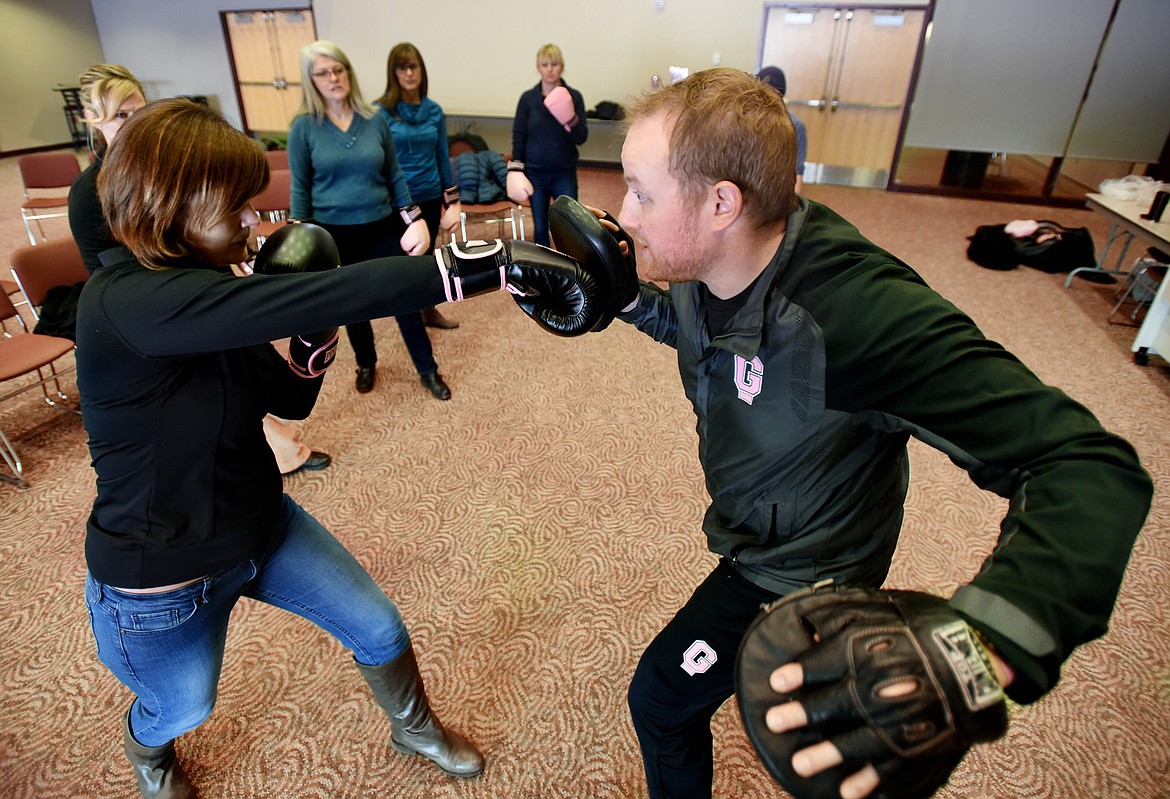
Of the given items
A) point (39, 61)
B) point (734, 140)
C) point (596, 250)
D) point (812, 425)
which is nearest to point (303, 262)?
point (596, 250)

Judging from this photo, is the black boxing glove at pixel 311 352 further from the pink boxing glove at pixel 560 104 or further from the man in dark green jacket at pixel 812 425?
the pink boxing glove at pixel 560 104

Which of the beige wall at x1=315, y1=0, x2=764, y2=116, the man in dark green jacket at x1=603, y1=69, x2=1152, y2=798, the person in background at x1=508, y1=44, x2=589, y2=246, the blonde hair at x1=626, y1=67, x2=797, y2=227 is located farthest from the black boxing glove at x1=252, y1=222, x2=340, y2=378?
the beige wall at x1=315, y1=0, x2=764, y2=116

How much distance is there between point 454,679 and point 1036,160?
11.6m

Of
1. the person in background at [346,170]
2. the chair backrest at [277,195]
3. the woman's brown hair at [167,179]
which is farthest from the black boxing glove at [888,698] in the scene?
the chair backrest at [277,195]

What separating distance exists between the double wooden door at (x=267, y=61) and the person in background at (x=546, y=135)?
7191 millimetres

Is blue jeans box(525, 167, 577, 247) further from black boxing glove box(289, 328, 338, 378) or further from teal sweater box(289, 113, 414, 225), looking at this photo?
black boxing glove box(289, 328, 338, 378)

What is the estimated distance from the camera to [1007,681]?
2.34 feet

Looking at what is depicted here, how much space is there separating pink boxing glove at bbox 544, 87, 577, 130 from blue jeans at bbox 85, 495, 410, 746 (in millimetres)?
3999

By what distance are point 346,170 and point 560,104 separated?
2210mm

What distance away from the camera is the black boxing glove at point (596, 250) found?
137 cm

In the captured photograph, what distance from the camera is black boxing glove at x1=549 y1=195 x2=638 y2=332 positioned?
1371 millimetres

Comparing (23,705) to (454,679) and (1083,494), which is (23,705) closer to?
(454,679)

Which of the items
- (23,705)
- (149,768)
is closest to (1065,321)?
(149,768)

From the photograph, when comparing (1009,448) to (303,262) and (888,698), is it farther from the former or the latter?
→ (303,262)
